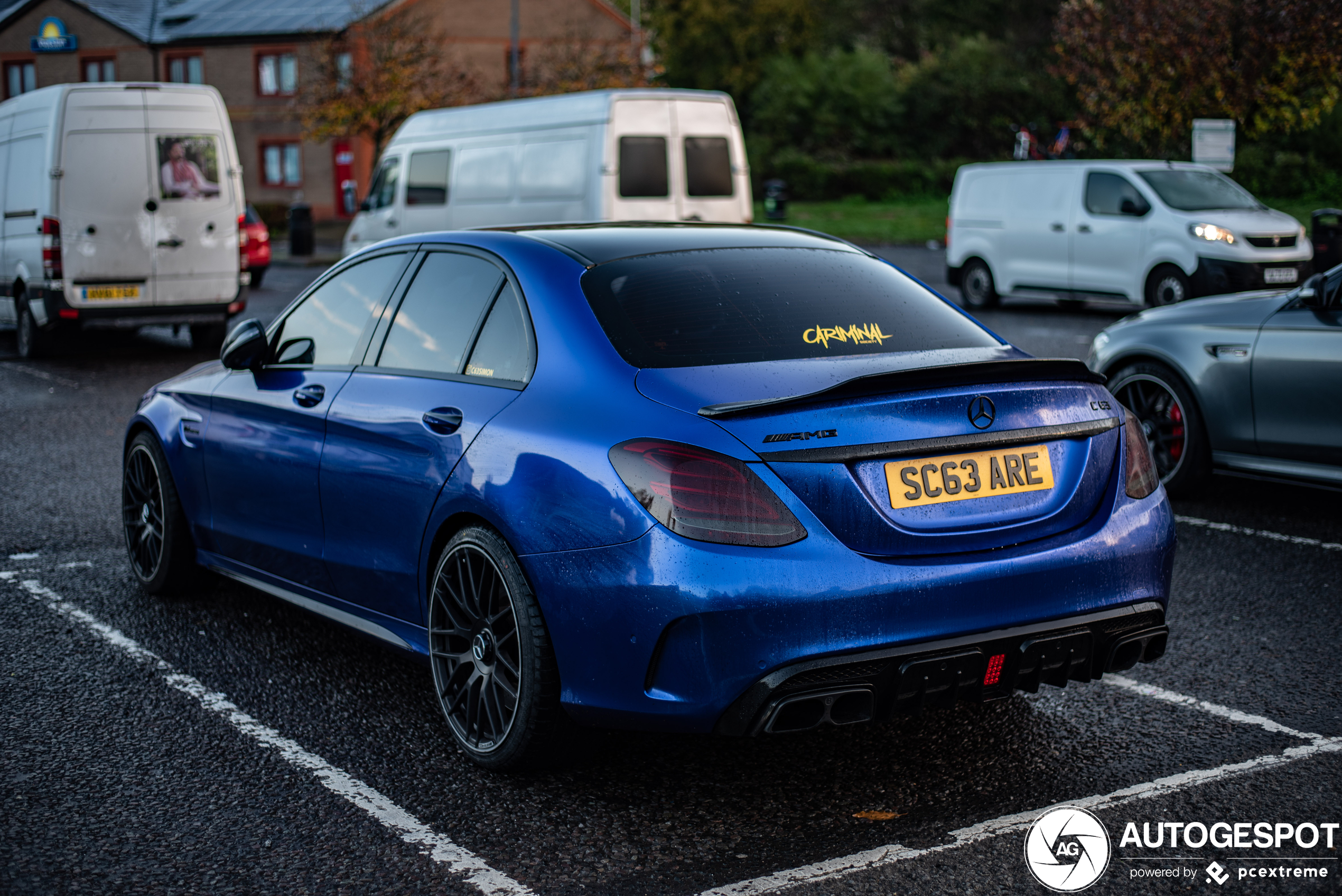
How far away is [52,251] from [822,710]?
12183mm

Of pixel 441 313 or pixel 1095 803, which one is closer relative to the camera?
pixel 1095 803

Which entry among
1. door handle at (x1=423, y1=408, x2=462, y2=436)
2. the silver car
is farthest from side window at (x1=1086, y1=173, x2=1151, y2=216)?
door handle at (x1=423, y1=408, x2=462, y2=436)

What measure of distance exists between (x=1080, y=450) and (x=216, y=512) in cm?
314

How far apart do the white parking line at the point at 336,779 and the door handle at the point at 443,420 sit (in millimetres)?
965

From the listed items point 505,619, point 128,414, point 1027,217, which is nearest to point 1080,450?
point 505,619

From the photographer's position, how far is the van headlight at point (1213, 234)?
1570cm

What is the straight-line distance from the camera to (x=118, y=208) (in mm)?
13570

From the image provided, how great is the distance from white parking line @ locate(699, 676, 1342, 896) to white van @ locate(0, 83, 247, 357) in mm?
11499

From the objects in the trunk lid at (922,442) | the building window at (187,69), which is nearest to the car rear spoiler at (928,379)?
the trunk lid at (922,442)

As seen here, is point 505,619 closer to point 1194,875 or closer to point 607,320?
point 607,320

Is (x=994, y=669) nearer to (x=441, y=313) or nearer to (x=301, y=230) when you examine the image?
(x=441, y=313)

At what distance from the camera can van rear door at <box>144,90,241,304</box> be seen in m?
13.7

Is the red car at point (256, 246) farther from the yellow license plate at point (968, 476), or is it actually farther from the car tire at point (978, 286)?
the yellow license plate at point (968, 476)

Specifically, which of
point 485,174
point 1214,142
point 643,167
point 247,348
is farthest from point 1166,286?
point 247,348
